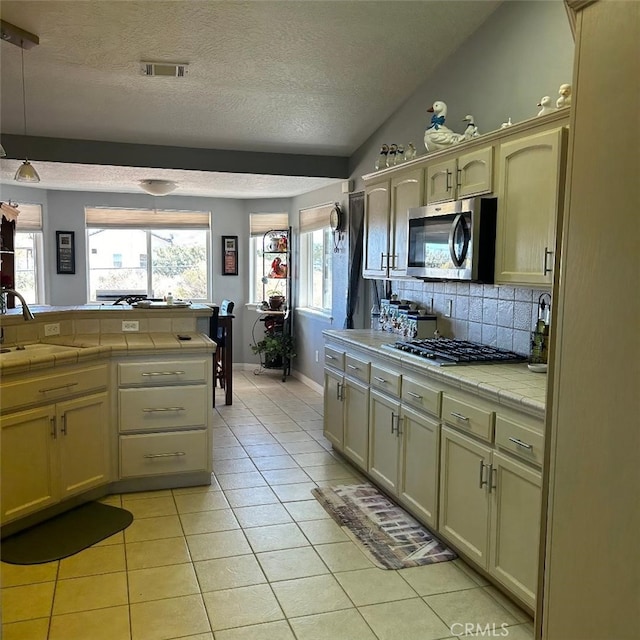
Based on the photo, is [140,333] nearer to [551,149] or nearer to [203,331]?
[203,331]

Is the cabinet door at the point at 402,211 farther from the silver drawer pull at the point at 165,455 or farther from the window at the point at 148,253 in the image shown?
the window at the point at 148,253

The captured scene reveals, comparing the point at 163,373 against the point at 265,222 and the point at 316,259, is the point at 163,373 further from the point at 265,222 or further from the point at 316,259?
the point at 265,222

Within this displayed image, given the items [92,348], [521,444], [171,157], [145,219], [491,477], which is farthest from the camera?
[145,219]

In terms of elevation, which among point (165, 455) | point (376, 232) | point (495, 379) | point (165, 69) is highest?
point (165, 69)

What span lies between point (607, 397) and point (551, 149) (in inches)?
64.6

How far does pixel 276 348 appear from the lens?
727 cm

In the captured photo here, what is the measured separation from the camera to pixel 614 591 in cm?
130

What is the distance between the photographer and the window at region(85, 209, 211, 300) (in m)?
7.44

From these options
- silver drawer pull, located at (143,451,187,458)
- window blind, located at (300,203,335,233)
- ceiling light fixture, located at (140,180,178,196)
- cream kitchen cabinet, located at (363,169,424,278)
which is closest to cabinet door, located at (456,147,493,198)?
cream kitchen cabinet, located at (363,169,424,278)

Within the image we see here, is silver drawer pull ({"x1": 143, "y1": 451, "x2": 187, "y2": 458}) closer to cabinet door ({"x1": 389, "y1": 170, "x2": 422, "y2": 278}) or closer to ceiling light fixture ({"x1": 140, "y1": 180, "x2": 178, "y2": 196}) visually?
cabinet door ({"x1": 389, "y1": 170, "x2": 422, "y2": 278})

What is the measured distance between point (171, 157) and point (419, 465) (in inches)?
135

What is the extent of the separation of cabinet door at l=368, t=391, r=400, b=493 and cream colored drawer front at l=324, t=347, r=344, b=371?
0.53m

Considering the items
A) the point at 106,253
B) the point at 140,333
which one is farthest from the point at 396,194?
the point at 106,253

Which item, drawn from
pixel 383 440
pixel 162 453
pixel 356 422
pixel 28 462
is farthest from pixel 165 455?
pixel 383 440
